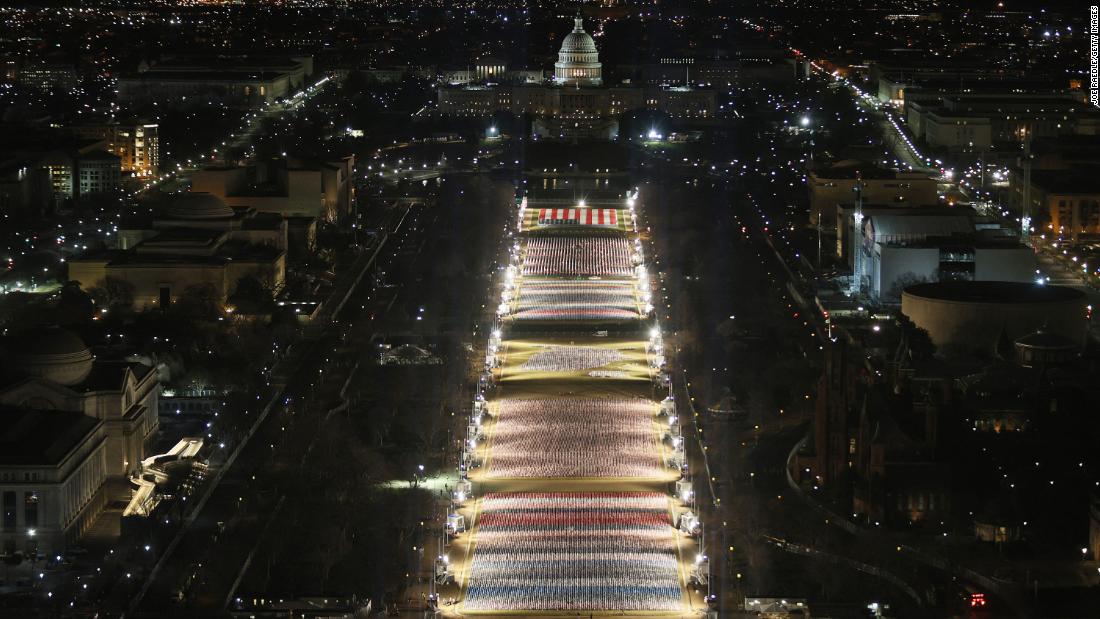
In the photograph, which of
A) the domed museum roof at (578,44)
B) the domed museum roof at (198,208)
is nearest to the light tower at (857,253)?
the domed museum roof at (198,208)

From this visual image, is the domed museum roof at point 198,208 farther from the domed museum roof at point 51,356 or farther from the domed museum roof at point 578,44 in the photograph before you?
the domed museum roof at point 578,44

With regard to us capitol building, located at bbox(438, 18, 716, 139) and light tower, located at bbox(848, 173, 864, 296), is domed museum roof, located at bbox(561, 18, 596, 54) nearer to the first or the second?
us capitol building, located at bbox(438, 18, 716, 139)

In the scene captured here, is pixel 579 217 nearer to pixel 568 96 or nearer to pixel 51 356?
pixel 51 356

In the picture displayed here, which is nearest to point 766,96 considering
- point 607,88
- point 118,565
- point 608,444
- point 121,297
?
point 607,88

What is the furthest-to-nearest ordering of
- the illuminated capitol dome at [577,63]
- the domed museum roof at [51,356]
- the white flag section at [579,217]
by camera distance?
1. the illuminated capitol dome at [577,63]
2. the white flag section at [579,217]
3. the domed museum roof at [51,356]

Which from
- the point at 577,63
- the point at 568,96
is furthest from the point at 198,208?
the point at 577,63

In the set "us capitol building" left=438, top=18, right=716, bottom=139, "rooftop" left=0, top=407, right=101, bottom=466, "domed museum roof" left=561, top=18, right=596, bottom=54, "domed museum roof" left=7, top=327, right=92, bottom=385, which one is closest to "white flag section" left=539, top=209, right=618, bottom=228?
"us capitol building" left=438, top=18, right=716, bottom=139

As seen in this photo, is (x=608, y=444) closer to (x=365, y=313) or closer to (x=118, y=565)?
(x=118, y=565)
